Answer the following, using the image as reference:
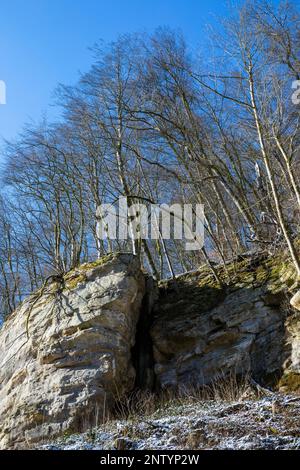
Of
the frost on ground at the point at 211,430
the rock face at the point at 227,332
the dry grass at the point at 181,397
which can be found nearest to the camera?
the frost on ground at the point at 211,430

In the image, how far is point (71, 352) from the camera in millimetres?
7719

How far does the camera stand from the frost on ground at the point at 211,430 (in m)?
4.75

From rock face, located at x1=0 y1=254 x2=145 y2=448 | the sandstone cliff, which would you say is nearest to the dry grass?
the sandstone cliff

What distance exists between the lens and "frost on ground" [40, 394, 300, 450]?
15.6ft

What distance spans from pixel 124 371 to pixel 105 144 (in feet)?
22.6

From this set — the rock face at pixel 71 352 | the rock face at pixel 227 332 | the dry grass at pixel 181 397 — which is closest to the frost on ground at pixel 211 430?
the dry grass at pixel 181 397

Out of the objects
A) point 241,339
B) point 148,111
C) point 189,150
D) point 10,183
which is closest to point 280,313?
point 241,339

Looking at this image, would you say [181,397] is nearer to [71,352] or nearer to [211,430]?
[211,430]

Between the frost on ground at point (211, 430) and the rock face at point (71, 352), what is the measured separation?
0.91 metres

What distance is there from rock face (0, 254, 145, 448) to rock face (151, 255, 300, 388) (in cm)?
78

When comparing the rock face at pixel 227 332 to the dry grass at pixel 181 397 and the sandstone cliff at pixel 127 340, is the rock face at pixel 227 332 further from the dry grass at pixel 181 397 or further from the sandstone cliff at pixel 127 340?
the dry grass at pixel 181 397

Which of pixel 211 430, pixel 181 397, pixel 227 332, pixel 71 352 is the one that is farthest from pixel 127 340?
pixel 211 430

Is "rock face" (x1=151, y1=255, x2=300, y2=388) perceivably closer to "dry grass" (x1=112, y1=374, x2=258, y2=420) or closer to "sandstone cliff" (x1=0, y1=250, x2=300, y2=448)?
"sandstone cliff" (x1=0, y1=250, x2=300, y2=448)

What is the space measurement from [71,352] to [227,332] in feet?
9.71
